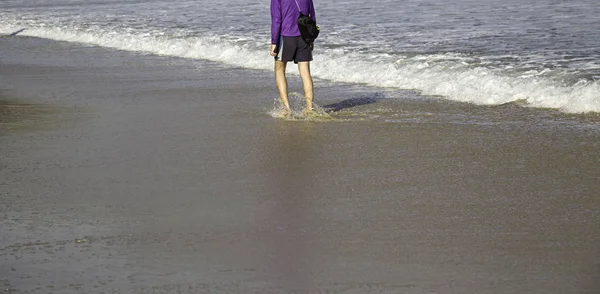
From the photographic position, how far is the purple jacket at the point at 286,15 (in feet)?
31.5

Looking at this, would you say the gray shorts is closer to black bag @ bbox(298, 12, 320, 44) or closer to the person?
the person

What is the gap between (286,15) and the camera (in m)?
9.64

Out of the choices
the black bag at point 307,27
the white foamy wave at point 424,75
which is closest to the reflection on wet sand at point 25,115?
the black bag at point 307,27

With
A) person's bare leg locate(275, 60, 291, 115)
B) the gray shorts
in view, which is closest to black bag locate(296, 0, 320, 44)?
the gray shorts

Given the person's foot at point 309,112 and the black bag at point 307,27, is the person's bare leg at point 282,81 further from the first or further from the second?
the black bag at point 307,27

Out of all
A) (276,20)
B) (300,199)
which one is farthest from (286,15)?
(300,199)

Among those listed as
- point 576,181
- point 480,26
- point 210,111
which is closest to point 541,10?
point 480,26

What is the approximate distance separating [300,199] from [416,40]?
11.4 m

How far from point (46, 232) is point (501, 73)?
766cm

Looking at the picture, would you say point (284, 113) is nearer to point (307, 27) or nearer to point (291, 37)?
point (291, 37)

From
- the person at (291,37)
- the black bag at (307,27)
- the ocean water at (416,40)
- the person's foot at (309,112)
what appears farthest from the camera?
the ocean water at (416,40)

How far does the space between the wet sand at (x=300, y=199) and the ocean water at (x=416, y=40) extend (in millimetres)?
907

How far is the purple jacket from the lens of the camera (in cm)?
961

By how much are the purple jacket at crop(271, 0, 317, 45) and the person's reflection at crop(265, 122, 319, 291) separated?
3.24ft
